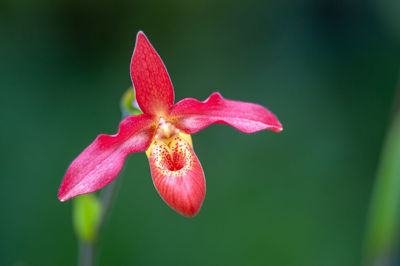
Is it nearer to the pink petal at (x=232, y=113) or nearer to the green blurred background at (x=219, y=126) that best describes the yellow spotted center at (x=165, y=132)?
the pink petal at (x=232, y=113)

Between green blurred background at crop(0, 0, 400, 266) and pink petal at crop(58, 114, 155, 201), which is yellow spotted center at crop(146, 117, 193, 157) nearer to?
pink petal at crop(58, 114, 155, 201)

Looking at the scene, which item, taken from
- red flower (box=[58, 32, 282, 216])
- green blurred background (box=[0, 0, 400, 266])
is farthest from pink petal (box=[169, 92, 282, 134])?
green blurred background (box=[0, 0, 400, 266])

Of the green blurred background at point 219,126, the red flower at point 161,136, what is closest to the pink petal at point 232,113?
the red flower at point 161,136

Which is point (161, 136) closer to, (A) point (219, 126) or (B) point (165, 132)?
(B) point (165, 132)

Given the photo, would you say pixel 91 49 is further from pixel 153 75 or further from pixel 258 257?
pixel 153 75

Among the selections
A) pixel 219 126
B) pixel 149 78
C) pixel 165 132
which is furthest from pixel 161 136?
pixel 219 126

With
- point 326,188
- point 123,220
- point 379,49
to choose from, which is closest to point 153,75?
point 123,220

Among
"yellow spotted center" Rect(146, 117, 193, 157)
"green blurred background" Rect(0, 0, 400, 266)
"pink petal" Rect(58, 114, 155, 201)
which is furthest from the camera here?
"green blurred background" Rect(0, 0, 400, 266)
